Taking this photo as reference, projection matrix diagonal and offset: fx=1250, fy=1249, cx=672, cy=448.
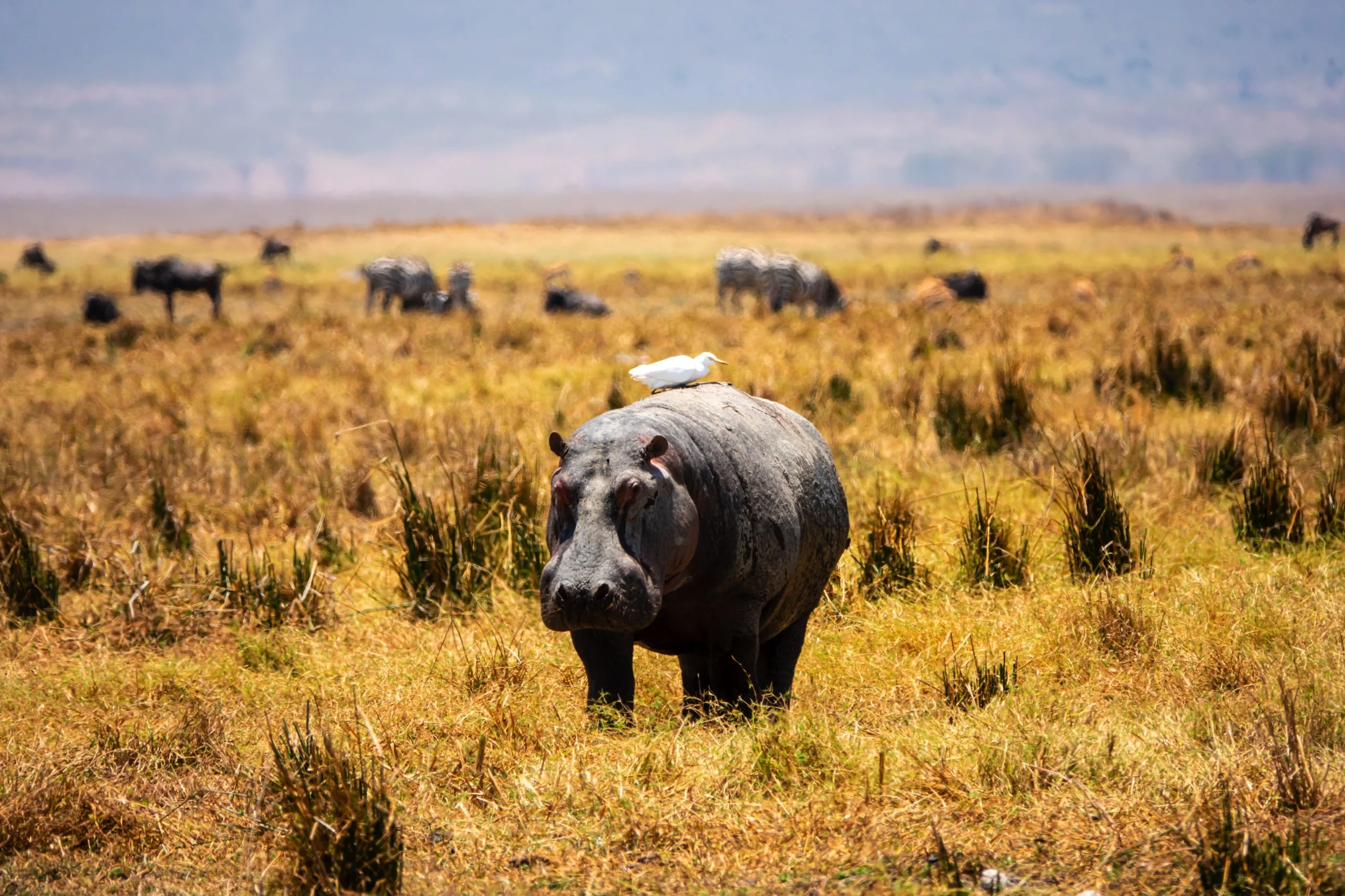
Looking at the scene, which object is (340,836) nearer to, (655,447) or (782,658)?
(655,447)

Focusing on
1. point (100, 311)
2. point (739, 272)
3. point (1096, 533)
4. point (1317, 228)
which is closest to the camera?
point (1096, 533)

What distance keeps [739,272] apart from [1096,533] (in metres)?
21.3

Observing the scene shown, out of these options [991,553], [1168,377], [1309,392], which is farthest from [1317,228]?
[991,553]

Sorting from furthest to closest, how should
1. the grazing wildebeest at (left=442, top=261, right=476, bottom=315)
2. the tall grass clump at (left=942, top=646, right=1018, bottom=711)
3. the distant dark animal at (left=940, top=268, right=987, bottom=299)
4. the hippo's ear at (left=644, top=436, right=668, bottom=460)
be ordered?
the distant dark animal at (left=940, top=268, right=987, bottom=299)
the grazing wildebeest at (left=442, top=261, right=476, bottom=315)
the tall grass clump at (left=942, top=646, right=1018, bottom=711)
the hippo's ear at (left=644, top=436, right=668, bottom=460)

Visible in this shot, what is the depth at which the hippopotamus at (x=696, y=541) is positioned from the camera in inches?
156

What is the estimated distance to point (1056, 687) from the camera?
521 centimetres

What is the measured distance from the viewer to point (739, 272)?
27.6m

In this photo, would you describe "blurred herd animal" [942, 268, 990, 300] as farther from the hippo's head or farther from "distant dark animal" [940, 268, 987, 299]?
the hippo's head

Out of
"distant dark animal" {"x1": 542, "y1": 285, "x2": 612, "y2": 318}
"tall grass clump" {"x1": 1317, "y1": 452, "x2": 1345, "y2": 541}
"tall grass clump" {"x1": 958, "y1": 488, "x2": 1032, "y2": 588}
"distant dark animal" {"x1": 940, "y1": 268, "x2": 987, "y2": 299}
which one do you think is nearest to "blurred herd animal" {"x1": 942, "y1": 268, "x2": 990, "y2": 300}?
"distant dark animal" {"x1": 940, "y1": 268, "x2": 987, "y2": 299}

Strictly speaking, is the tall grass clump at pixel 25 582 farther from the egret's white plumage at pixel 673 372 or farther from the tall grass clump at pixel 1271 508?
the tall grass clump at pixel 1271 508

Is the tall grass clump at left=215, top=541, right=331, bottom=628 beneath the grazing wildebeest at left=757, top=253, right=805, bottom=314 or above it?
beneath

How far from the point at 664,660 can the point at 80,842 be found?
2654mm

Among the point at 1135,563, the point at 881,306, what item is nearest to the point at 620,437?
the point at 1135,563

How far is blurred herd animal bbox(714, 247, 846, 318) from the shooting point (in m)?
24.7
